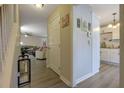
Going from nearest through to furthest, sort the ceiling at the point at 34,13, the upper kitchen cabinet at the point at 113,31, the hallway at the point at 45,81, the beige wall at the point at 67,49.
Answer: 1. the hallway at the point at 45,81
2. the beige wall at the point at 67,49
3. the ceiling at the point at 34,13
4. the upper kitchen cabinet at the point at 113,31

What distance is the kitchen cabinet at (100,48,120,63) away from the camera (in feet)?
18.9

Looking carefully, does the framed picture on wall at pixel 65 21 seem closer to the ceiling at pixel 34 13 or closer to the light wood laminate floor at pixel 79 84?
the ceiling at pixel 34 13

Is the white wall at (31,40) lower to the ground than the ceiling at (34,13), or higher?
lower

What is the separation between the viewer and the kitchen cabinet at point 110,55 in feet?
18.9

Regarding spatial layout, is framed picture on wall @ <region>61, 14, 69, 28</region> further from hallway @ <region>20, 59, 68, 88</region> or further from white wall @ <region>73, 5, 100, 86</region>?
hallway @ <region>20, 59, 68, 88</region>

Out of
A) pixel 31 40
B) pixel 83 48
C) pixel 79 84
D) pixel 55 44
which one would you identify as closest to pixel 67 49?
pixel 83 48

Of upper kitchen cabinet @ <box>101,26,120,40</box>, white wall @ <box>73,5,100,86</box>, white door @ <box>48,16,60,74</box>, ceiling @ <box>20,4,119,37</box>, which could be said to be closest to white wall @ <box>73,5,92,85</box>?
white wall @ <box>73,5,100,86</box>

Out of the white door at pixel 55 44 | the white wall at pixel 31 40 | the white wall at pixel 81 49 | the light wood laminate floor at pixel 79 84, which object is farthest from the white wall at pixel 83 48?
the white wall at pixel 31 40

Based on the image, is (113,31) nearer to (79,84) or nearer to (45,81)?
(79,84)

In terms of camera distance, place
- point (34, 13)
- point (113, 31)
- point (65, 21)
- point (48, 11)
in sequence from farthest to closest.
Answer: point (113, 31) < point (34, 13) < point (48, 11) < point (65, 21)

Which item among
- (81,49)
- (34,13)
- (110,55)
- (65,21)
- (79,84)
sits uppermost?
(34,13)

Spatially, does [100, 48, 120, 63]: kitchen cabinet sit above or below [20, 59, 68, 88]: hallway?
above

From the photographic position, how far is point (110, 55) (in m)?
6.08
